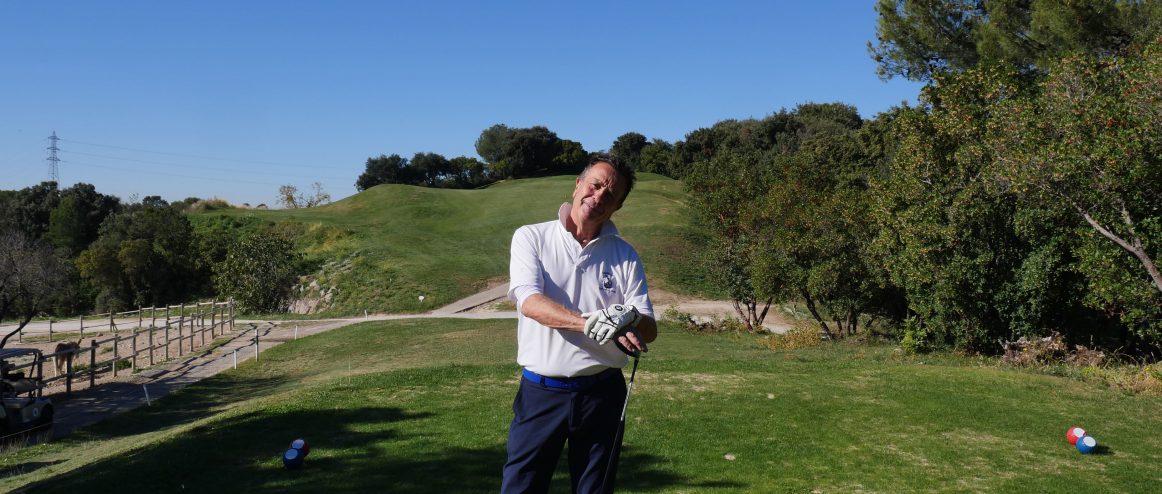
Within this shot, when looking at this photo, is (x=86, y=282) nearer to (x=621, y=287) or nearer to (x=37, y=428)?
(x=37, y=428)

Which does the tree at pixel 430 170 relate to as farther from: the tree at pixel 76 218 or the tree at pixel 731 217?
the tree at pixel 731 217

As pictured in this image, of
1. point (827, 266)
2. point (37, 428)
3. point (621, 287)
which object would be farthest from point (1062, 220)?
point (37, 428)

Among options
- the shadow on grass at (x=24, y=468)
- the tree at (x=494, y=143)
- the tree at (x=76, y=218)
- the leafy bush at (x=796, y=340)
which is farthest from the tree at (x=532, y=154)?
the shadow on grass at (x=24, y=468)

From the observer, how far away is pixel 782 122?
8025 cm

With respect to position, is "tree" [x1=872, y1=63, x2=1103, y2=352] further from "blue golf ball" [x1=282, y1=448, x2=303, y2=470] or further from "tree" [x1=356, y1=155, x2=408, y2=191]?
"tree" [x1=356, y1=155, x2=408, y2=191]

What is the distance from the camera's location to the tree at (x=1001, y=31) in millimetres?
18859

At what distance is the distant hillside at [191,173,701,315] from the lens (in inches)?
1603

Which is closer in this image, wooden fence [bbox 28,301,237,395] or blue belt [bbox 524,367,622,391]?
blue belt [bbox 524,367,622,391]

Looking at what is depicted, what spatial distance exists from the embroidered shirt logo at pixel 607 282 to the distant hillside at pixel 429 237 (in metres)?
34.1

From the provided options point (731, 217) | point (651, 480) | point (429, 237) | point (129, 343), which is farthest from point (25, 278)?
point (651, 480)

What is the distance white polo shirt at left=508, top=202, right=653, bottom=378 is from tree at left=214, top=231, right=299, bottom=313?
41153mm

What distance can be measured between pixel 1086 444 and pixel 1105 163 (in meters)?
6.62

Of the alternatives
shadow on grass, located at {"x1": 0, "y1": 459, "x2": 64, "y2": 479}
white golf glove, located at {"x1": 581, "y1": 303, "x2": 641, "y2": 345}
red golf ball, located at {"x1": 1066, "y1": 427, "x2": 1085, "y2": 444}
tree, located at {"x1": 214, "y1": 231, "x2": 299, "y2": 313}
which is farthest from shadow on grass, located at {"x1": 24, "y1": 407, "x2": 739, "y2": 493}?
tree, located at {"x1": 214, "y1": 231, "x2": 299, "y2": 313}

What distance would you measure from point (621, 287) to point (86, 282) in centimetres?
5561
